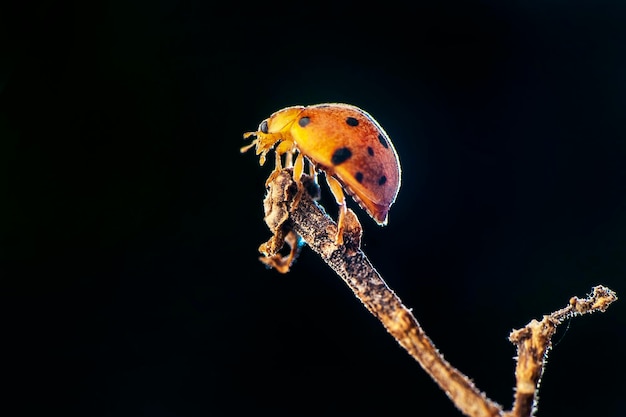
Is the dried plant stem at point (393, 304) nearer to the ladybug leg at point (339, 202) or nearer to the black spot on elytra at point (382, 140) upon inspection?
the ladybug leg at point (339, 202)

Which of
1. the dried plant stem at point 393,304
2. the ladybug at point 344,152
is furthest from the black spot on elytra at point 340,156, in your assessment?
the dried plant stem at point 393,304

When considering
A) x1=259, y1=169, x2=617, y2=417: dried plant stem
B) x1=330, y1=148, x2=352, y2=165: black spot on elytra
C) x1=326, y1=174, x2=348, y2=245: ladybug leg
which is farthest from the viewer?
x1=330, y1=148, x2=352, y2=165: black spot on elytra

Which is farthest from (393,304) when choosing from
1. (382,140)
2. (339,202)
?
(382,140)

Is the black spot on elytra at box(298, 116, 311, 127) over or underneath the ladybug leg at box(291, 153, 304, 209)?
over

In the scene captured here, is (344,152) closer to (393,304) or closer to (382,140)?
(382,140)

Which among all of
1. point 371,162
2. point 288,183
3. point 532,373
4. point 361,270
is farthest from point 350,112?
point 532,373

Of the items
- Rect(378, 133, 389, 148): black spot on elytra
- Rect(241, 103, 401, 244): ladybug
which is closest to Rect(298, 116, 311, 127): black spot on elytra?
Rect(241, 103, 401, 244): ladybug

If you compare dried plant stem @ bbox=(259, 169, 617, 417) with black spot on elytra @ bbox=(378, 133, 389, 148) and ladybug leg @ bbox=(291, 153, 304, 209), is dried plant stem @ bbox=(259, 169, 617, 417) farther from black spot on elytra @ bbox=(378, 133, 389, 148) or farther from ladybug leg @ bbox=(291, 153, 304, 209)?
black spot on elytra @ bbox=(378, 133, 389, 148)

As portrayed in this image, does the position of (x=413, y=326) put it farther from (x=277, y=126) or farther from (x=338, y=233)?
(x=277, y=126)
